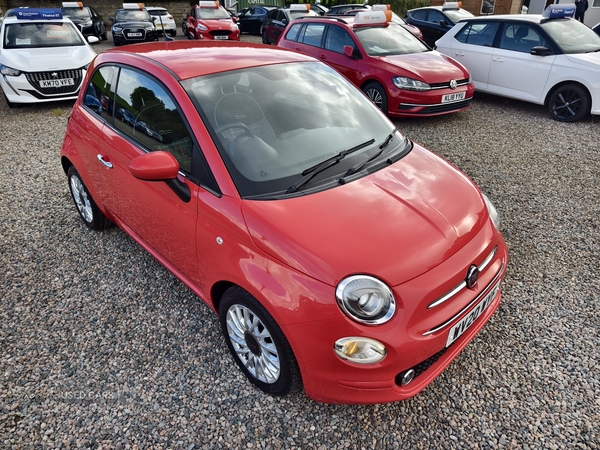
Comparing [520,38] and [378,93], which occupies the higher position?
[520,38]

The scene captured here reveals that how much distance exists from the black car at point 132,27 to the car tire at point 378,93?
12896 mm

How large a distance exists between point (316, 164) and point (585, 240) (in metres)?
2.93

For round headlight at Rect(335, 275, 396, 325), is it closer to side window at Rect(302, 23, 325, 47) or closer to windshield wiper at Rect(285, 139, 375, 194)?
windshield wiper at Rect(285, 139, 375, 194)

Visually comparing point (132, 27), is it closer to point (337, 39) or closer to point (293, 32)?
point (293, 32)

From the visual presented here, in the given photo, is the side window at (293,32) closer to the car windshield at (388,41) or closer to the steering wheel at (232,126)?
the car windshield at (388,41)

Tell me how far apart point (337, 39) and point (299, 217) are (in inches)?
253

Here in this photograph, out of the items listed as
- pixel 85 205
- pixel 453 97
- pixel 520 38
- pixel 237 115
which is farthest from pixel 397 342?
pixel 520 38

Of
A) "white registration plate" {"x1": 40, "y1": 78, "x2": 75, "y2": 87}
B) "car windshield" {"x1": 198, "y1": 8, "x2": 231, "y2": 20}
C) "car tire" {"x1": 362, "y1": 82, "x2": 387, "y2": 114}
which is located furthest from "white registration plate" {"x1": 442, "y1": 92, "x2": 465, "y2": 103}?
"car windshield" {"x1": 198, "y1": 8, "x2": 231, "y2": 20}

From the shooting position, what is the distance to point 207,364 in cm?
260

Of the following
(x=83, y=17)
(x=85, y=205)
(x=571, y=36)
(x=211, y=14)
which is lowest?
(x=85, y=205)

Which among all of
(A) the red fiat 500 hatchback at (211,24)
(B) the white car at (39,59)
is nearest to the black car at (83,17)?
(A) the red fiat 500 hatchback at (211,24)

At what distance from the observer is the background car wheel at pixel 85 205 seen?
381 cm

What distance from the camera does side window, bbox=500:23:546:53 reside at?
7176 mm

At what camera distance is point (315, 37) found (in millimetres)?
7934
